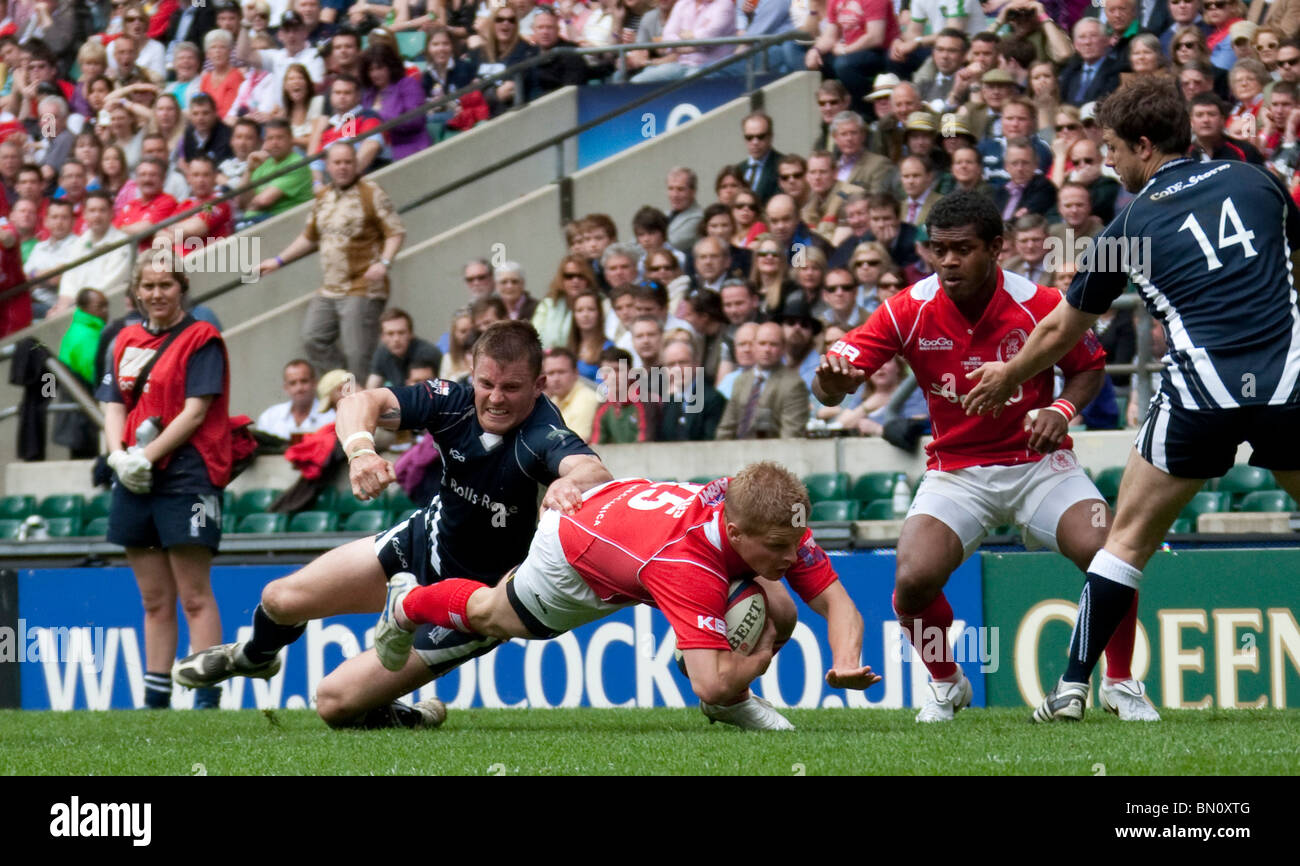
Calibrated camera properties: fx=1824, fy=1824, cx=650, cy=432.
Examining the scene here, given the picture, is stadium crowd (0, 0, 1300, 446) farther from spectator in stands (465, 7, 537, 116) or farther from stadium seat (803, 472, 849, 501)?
stadium seat (803, 472, 849, 501)

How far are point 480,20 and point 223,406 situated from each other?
8.73 metres

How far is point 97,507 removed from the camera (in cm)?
1377

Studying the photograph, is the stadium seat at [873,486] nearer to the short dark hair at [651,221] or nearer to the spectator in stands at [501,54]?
the short dark hair at [651,221]

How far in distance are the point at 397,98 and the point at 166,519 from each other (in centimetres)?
836

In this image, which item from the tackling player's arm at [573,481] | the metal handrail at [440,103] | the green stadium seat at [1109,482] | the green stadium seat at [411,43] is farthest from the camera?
the green stadium seat at [411,43]

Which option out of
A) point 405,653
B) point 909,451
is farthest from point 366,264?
point 405,653

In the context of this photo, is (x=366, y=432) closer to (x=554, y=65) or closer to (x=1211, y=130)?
(x=1211, y=130)

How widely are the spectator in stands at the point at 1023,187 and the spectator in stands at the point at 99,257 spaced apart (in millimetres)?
7980

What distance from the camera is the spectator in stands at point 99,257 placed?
53.4ft

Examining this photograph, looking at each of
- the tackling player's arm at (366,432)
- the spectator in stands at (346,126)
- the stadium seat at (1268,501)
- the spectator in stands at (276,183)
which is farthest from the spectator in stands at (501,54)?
the tackling player's arm at (366,432)

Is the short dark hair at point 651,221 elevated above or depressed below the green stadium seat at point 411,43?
below

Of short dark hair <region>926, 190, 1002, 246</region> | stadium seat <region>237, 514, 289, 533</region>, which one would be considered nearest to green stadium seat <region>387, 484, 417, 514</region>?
stadium seat <region>237, 514, 289, 533</region>

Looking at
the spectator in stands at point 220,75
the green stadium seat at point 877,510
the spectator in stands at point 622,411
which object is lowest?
the green stadium seat at point 877,510

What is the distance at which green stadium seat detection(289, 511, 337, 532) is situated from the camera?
12.8 metres
